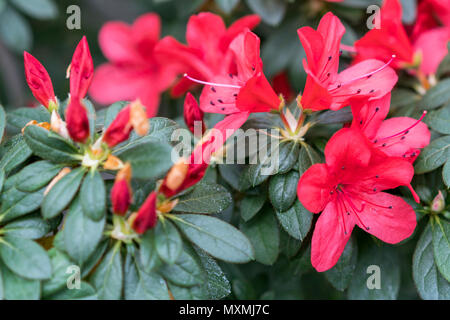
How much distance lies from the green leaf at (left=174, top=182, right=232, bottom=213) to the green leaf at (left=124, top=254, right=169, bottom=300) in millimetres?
135

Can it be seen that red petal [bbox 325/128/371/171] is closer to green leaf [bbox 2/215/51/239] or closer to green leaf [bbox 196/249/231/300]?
green leaf [bbox 196/249/231/300]

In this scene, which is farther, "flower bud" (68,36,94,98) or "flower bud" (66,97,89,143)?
"flower bud" (68,36,94,98)

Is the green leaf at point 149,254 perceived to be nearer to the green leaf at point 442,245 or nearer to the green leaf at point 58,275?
the green leaf at point 58,275

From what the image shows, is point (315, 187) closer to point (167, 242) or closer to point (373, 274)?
point (167, 242)

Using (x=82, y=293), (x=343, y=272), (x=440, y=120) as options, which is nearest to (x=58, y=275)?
(x=82, y=293)

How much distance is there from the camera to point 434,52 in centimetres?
134

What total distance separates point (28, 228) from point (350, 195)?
62cm

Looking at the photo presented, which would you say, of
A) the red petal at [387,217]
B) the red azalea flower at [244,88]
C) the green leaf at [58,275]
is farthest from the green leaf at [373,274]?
the green leaf at [58,275]

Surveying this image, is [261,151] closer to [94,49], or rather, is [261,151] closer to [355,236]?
[355,236]

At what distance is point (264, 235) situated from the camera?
1.08 metres

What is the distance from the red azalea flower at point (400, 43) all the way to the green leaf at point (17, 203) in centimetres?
79

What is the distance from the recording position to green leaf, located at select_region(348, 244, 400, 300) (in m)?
1.17

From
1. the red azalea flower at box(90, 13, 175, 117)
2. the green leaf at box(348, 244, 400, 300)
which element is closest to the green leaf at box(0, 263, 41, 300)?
the green leaf at box(348, 244, 400, 300)

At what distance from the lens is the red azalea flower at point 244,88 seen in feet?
3.02
